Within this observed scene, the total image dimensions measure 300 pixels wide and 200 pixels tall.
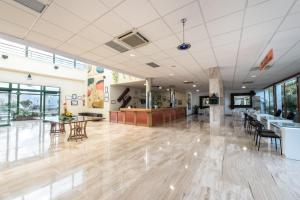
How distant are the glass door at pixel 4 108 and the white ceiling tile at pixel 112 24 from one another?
30.7ft

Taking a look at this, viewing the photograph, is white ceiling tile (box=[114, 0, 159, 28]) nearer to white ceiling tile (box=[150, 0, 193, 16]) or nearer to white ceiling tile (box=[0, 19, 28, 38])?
white ceiling tile (box=[150, 0, 193, 16])

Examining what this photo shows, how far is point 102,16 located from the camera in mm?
2662

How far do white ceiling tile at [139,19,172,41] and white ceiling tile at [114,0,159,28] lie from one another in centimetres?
15

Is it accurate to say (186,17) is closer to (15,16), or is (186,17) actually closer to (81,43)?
(81,43)

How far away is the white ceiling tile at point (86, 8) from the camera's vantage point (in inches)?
90.5

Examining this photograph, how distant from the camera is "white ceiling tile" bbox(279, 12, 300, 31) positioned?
2582mm

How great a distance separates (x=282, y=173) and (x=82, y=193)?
142 inches

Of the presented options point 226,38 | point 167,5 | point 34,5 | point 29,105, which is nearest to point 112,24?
point 167,5

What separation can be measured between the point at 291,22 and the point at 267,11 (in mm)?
817

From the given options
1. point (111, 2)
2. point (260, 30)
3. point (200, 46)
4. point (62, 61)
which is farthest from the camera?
point (62, 61)

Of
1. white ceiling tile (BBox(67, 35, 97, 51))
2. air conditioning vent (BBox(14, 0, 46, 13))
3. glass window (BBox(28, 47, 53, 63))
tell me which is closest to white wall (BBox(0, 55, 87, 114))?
glass window (BBox(28, 47, 53, 63))

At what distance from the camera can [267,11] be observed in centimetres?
244

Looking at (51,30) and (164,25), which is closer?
(164,25)

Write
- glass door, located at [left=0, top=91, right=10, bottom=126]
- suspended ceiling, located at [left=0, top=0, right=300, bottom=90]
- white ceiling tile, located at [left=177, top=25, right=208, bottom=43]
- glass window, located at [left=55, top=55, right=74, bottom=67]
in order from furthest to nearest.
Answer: glass window, located at [left=55, top=55, right=74, bottom=67], glass door, located at [left=0, top=91, right=10, bottom=126], white ceiling tile, located at [left=177, top=25, right=208, bottom=43], suspended ceiling, located at [left=0, top=0, right=300, bottom=90]
